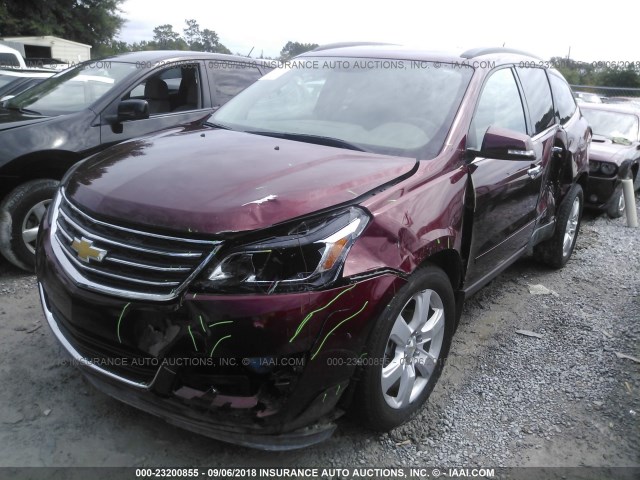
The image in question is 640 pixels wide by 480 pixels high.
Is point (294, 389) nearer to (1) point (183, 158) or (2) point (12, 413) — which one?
(1) point (183, 158)

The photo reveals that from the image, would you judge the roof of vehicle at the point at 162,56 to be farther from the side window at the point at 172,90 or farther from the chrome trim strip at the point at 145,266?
the chrome trim strip at the point at 145,266

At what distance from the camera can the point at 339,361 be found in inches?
83.4

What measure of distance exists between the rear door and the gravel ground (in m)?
0.57

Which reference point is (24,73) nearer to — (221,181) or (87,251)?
(87,251)

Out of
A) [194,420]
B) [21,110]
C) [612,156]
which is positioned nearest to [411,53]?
[194,420]

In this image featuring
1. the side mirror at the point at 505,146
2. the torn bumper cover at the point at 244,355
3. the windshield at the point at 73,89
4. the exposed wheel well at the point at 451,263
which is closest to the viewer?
the torn bumper cover at the point at 244,355

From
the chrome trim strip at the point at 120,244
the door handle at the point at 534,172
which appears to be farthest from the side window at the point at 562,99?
the chrome trim strip at the point at 120,244

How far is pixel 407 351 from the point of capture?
253cm

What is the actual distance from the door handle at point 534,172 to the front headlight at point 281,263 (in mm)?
2067

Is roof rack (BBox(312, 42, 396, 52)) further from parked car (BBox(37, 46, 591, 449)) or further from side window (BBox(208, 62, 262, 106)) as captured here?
side window (BBox(208, 62, 262, 106))

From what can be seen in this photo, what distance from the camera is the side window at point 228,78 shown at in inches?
216

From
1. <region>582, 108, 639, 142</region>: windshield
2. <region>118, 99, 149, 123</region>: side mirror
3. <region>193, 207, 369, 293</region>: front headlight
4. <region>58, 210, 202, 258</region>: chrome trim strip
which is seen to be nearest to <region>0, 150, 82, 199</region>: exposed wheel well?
<region>118, 99, 149, 123</region>: side mirror

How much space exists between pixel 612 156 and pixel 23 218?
265 inches

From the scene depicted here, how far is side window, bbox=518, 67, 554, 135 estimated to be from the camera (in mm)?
3975
